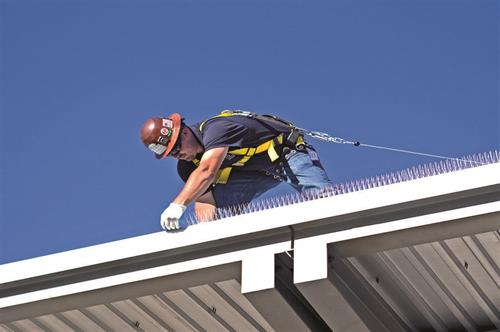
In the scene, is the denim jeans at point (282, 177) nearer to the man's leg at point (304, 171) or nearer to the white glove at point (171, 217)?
the man's leg at point (304, 171)

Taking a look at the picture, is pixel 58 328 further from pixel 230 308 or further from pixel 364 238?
pixel 364 238

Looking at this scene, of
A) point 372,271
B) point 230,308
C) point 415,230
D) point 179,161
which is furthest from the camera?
point 179,161

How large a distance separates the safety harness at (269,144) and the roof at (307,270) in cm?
206

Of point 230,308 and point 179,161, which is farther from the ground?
point 179,161

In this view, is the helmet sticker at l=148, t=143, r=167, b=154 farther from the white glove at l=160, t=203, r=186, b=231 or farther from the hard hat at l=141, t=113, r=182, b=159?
the white glove at l=160, t=203, r=186, b=231

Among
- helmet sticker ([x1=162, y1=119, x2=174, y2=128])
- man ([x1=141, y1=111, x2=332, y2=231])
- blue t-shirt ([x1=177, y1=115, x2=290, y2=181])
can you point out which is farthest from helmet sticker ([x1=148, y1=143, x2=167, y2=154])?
blue t-shirt ([x1=177, y1=115, x2=290, y2=181])

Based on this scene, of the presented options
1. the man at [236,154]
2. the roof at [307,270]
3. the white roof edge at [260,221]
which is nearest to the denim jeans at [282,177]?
the man at [236,154]

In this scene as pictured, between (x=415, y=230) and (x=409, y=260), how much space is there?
24.0 inches

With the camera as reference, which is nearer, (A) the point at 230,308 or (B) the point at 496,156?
(B) the point at 496,156

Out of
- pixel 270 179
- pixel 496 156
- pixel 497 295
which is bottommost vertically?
pixel 497 295

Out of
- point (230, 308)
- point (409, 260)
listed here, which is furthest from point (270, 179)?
point (409, 260)

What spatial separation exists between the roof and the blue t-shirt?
1.88 metres

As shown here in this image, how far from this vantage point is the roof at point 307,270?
365 inches

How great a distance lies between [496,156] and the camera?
9.48m
